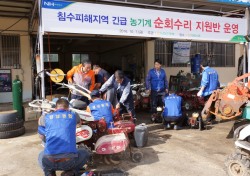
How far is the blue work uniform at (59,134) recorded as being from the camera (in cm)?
365

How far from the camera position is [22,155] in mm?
5352

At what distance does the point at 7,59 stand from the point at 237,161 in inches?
354

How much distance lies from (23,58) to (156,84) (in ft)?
17.6

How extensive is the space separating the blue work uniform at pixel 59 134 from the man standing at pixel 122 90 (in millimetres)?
2436

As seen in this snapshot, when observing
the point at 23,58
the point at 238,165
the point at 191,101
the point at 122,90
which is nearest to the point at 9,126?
the point at 122,90

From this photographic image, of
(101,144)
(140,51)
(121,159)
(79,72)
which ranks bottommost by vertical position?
(121,159)

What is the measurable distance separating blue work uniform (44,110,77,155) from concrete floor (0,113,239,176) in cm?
108

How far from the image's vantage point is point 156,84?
27.1ft

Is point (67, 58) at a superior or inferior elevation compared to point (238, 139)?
superior

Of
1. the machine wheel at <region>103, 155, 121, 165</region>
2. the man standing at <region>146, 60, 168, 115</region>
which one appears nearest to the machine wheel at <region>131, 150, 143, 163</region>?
the machine wheel at <region>103, 155, 121, 165</region>

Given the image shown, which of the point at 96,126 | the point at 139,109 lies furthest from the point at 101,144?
the point at 139,109

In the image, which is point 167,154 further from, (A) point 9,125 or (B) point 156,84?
(A) point 9,125

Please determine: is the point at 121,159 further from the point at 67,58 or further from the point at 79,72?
the point at 67,58

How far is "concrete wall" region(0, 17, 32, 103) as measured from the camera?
1018cm
